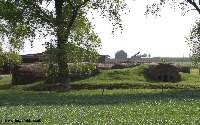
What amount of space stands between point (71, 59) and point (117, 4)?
1181 centimetres

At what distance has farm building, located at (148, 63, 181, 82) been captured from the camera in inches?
2689

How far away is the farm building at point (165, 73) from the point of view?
6831 cm

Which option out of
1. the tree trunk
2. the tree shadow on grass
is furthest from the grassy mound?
the tree shadow on grass

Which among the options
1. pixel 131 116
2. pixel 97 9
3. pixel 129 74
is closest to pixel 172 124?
pixel 131 116

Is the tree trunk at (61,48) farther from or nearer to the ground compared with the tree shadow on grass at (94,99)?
farther from the ground

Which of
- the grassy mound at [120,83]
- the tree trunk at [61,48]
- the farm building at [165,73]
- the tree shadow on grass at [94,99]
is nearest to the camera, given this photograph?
the tree shadow on grass at [94,99]

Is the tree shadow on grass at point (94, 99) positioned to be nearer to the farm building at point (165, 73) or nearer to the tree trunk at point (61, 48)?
the tree trunk at point (61, 48)

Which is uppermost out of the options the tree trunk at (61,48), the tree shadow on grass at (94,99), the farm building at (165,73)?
the tree trunk at (61,48)

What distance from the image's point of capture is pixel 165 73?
227 ft

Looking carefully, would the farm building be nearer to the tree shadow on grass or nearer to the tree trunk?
the tree trunk

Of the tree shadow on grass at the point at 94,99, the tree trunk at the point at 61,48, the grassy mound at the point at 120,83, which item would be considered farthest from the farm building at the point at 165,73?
the tree shadow on grass at the point at 94,99

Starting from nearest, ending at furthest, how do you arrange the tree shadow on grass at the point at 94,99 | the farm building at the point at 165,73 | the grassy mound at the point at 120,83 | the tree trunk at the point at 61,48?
the tree shadow on grass at the point at 94,99 → the tree trunk at the point at 61,48 → the grassy mound at the point at 120,83 → the farm building at the point at 165,73

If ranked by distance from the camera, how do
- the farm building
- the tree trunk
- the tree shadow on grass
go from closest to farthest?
the tree shadow on grass → the tree trunk → the farm building

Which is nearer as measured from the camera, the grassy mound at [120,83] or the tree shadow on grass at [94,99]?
the tree shadow on grass at [94,99]
